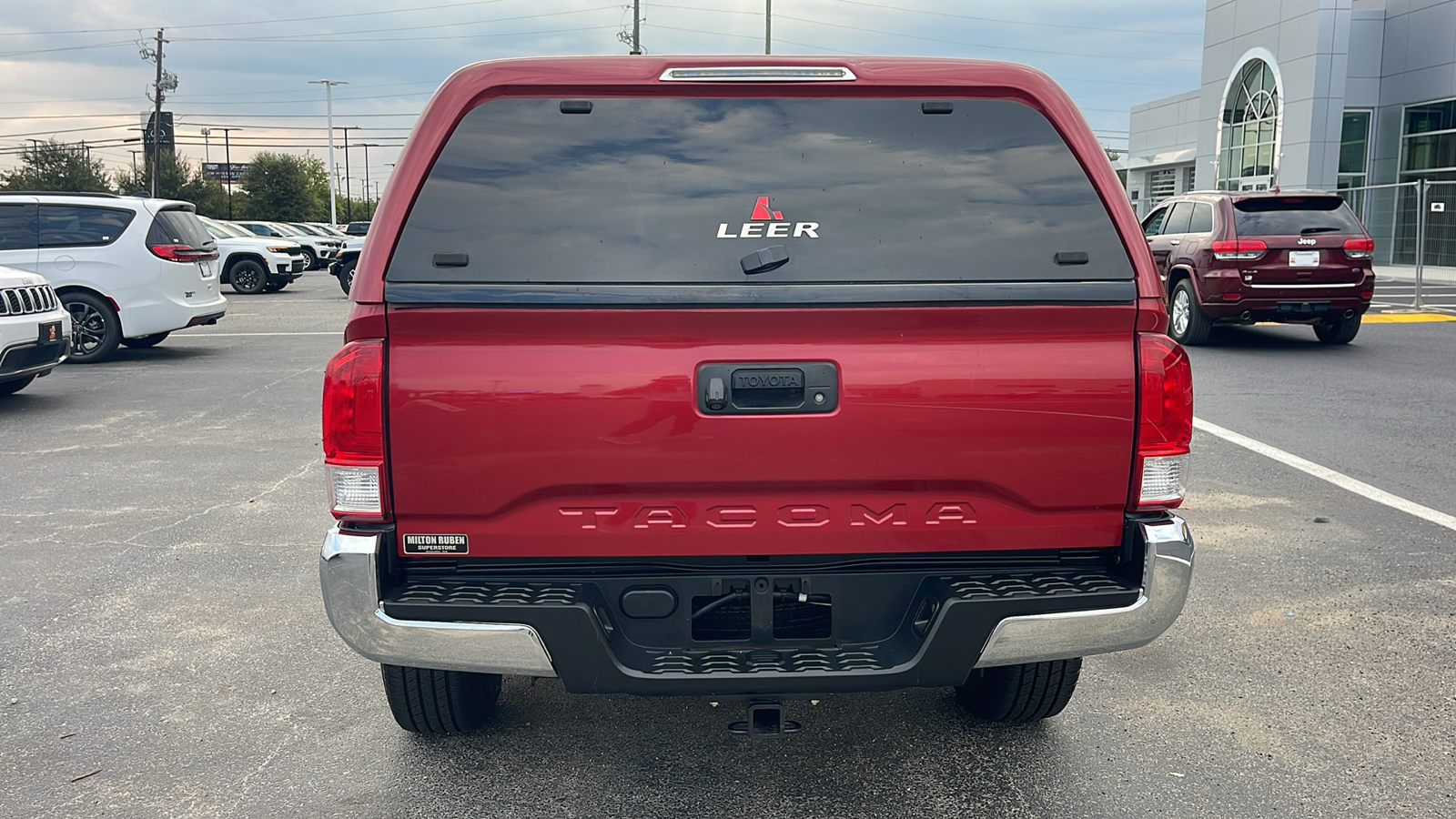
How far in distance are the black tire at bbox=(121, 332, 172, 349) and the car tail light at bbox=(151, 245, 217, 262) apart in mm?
1003

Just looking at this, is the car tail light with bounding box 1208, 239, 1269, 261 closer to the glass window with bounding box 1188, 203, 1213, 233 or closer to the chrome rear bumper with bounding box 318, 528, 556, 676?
the glass window with bounding box 1188, 203, 1213, 233

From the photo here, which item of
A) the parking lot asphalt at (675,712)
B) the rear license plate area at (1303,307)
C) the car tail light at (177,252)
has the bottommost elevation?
the parking lot asphalt at (675,712)

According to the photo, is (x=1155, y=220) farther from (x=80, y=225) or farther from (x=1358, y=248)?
(x=80, y=225)

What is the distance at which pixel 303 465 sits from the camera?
7.68 metres

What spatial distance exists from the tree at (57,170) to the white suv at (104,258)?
5731 centimetres

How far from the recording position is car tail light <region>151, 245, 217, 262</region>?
13.0 metres

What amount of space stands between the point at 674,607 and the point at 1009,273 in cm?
117

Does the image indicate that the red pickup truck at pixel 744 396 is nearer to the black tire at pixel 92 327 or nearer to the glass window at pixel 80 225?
the glass window at pixel 80 225

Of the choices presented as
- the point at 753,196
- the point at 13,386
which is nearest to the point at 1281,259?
the point at 753,196

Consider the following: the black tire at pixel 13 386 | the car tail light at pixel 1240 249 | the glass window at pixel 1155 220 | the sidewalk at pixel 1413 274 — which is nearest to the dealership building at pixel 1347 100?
the sidewalk at pixel 1413 274

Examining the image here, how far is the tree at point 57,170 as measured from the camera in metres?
63.2

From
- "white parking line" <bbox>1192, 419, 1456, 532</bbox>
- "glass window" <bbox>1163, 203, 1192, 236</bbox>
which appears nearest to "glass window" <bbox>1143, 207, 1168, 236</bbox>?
"glass window" <bbox>1163, 203, 1192, 236</bbox>

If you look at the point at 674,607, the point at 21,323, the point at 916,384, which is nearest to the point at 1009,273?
the point at 916,384

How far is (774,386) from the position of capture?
9.17 ft
